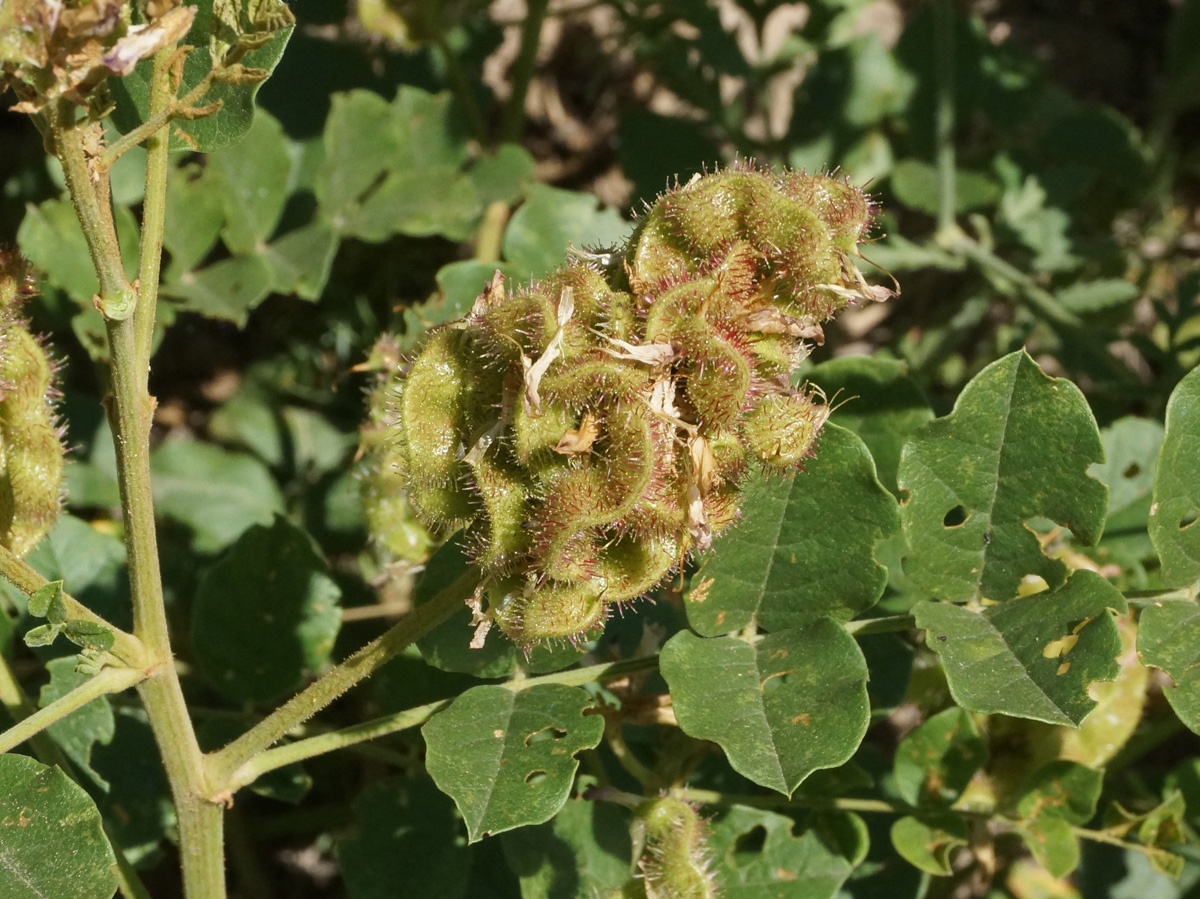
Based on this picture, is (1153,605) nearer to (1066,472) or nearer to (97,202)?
(1066,472)

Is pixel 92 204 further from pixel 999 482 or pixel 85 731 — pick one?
pixel 999 482

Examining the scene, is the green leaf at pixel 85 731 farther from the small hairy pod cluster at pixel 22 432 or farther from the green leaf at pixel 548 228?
the green leaf at pixel 548 228

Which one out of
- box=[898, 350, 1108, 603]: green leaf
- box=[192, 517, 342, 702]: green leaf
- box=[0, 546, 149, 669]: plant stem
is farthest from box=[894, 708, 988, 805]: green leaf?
box=[0, 546, 149, 669]: plant stem

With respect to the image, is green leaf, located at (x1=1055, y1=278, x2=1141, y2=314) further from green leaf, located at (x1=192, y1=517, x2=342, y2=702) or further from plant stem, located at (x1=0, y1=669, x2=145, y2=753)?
plant stem, located at (x1=0, y1=669, x2=145, y2=753)

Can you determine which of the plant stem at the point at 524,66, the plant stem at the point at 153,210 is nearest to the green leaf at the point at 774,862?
the plant stem at the point at 153,210

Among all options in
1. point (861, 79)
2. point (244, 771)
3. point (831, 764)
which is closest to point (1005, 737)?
point (831, 764)
